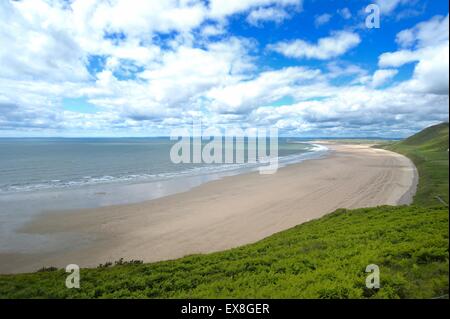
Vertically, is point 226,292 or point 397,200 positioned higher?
point 226,292

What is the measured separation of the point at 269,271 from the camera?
941cm

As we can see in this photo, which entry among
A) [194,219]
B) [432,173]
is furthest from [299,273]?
[432,173]

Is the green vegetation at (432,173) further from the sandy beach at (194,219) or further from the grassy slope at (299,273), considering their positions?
the grassy slope at (299,273)

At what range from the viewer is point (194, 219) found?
2358 centimetres

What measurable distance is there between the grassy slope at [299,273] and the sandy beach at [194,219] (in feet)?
19.1

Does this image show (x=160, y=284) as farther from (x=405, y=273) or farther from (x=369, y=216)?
(x=369, y=216)

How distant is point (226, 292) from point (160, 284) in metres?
2.49

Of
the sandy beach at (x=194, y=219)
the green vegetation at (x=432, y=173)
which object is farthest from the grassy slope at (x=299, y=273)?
the sandy beach at (x=194, y=219)

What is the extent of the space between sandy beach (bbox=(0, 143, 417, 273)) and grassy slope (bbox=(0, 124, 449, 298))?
19.1 ft

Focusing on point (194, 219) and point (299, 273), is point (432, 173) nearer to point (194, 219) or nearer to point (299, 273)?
point (194, 219)

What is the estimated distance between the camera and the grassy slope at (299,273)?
291 inches

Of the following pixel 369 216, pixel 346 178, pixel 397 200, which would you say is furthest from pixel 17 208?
pixel 346 178

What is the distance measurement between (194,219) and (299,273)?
15569 millimetres

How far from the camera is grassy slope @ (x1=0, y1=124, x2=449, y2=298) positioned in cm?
738
